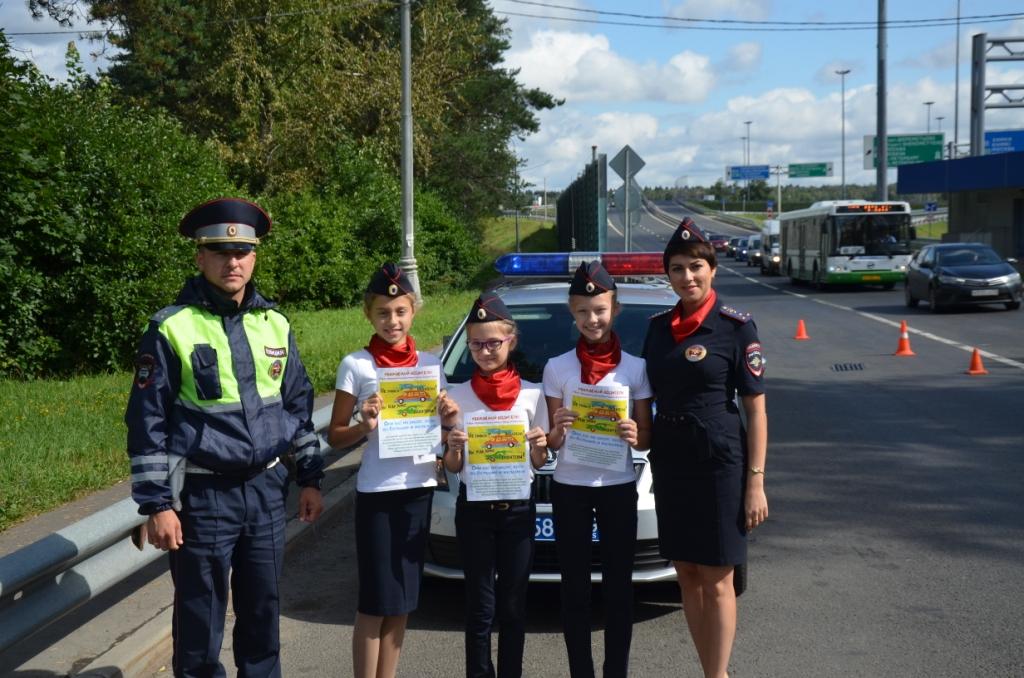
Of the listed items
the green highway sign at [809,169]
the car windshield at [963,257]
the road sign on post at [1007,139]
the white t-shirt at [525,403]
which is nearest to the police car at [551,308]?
the white t-shirt at [525,403]

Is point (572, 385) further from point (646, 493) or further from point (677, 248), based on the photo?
point (646, 493)

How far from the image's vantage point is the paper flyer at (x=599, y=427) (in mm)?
4301

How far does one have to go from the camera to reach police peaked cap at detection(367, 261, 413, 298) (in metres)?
4.28

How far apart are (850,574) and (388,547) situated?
3.30 meters

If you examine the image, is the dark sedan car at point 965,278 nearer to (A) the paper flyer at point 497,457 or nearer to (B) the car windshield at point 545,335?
(B) the car windshield at point 545,335

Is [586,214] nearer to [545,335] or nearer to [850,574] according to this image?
[545,335]

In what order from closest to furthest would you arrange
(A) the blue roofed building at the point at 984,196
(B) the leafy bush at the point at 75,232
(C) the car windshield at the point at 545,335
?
1. (C) the car windshield at the point at 545,335
2. (B) the leafy bush at the point at 75,232
3. (A) the blue roofed building at the point at 984,196

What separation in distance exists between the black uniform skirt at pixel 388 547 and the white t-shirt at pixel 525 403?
→ 0.84 feet

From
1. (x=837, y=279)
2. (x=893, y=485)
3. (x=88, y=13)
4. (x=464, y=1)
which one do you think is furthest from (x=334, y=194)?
(x=893, y=485)

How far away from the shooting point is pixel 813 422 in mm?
11906

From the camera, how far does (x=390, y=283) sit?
430 cm

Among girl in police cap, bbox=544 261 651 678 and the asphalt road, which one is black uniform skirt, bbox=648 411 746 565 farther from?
the asphalt road

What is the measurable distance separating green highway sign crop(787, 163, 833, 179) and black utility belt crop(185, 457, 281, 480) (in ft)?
386

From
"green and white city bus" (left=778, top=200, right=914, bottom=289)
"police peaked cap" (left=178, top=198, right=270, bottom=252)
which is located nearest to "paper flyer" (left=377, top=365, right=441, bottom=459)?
"police peaked cap" (left=178, top=198, right=270, bottom=252)
